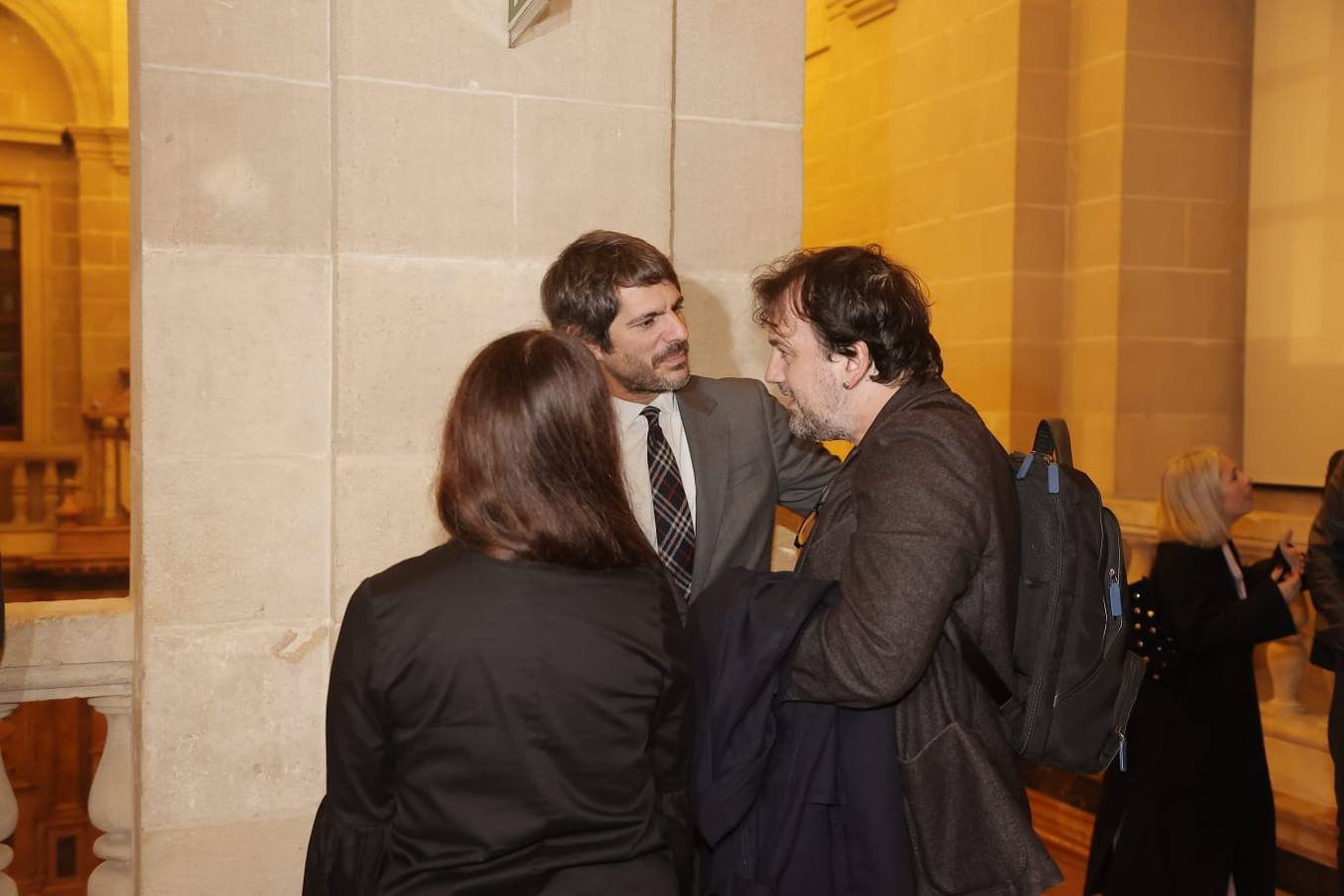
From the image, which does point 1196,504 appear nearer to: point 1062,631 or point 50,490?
point 1062,631

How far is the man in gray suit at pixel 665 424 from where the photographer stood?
2.57 meters

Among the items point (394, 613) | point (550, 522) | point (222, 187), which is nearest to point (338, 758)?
point (394, 613)

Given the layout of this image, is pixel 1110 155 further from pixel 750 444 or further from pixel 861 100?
pixel 750 444

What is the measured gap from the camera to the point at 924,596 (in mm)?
1785

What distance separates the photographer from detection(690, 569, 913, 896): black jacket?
6.05ft

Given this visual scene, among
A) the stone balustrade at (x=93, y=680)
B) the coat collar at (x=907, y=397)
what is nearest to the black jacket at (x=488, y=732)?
the coat collar at (x=907, y=397)

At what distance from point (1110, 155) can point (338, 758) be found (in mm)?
5961

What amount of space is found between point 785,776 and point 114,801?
1.71m

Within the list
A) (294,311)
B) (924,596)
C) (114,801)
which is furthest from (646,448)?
(114,801)

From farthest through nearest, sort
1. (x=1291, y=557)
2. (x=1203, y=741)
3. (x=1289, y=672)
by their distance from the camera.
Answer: (x=1289, y=672) → (x=1291, y=557) → (x=1203, y=741)

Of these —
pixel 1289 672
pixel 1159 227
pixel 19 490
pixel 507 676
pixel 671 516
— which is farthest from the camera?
pixel 19 490

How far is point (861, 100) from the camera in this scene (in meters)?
8.12

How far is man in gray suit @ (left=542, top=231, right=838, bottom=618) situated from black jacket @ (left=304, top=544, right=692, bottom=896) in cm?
86

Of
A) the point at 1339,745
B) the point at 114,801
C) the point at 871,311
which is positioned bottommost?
the point at 1339,745
